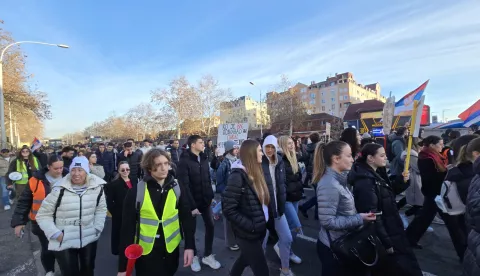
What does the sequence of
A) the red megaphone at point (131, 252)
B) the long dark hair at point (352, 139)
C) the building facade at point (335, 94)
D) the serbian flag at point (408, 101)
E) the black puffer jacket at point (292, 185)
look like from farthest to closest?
the building facade at point (335, 94), the serbian flag at point (408, 101), the black puffer jacket at point (292, 185), the long dark hair at point (352, 139), the red megaphone at point (131, 252)

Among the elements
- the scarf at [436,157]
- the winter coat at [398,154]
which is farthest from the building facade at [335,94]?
the scarf at [436,157]

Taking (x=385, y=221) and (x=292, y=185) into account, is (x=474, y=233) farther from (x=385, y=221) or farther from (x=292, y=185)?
(x=292, y=185)

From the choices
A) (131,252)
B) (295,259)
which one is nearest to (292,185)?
(295,259)

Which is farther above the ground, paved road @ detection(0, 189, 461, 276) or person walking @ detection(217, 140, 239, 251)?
person walking @ detection(217, 140, 239, 251)

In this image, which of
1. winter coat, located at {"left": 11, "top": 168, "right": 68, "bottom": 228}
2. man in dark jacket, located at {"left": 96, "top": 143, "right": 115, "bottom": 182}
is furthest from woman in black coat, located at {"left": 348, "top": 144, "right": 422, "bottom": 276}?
man in dark jacket, located at {"left": 96, "top": 143, "right": 115, "bottom": 182}

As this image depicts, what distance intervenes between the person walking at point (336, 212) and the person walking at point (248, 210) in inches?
22.8

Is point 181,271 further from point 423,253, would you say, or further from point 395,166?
point 395,166

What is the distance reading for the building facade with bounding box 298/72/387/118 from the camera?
83.5 metres

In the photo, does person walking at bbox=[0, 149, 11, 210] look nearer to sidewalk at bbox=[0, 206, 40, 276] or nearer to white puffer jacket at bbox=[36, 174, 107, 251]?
sidewalk at bbox=[0, 206, 40, 276]

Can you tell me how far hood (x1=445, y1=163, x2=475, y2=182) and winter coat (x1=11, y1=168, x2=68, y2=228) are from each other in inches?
194

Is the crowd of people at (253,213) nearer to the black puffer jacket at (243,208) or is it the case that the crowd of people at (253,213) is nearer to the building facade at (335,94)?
the black puffer jacket at (243,208)

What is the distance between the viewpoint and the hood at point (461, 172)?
10.3 feet

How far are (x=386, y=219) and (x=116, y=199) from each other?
3490 mm

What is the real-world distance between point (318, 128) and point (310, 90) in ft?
152
